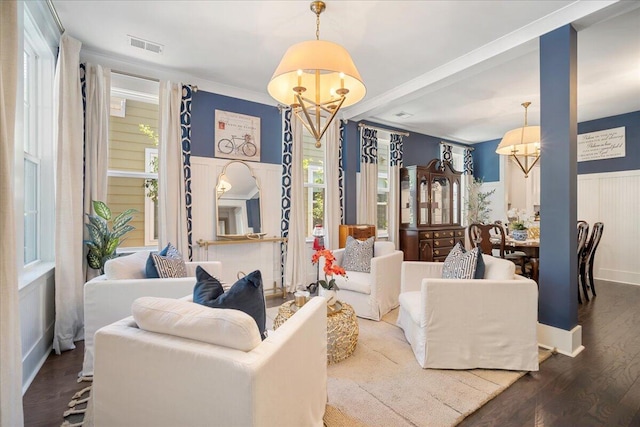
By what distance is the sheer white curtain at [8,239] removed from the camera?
1349mm

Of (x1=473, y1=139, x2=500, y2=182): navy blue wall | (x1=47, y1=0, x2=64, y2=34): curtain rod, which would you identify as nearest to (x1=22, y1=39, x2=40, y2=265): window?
(x1=47, y1=0, x2=64, y2=34): curtain rod

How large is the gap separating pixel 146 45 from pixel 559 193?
4005 mm

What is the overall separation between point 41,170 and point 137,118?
49.2 inches

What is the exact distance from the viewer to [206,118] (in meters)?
3.92

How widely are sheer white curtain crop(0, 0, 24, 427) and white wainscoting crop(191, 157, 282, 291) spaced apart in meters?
2.25

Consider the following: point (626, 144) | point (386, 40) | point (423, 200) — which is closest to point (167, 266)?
point (386, 40)

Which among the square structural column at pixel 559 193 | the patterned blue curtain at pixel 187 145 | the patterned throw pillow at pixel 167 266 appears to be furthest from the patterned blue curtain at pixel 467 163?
the patterned throw pillow at pixel 167 266

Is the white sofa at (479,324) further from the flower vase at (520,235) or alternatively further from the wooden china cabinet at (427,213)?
the wooden china cabinet at (427,213)

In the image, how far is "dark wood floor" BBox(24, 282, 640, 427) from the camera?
1768 millimetres

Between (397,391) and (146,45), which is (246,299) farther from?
(146,45)

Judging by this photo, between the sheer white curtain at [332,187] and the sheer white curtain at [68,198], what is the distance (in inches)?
117

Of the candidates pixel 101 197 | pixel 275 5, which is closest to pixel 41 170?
pixel 101 197

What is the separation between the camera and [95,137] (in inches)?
122

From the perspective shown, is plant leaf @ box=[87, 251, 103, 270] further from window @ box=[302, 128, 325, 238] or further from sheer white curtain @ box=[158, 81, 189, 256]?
window @ box=[302, 128, 325, 238]
